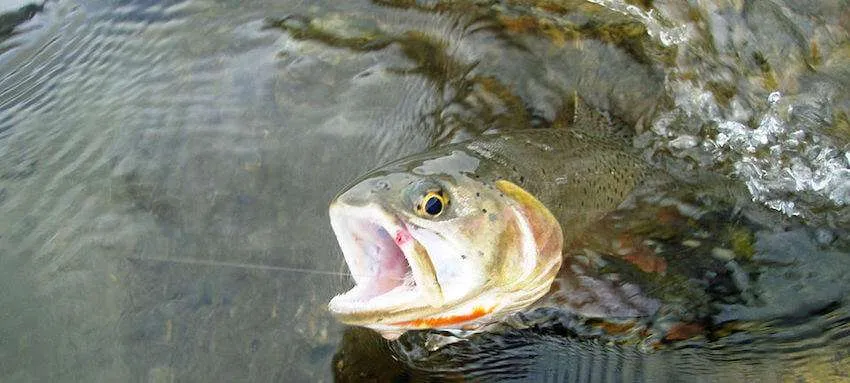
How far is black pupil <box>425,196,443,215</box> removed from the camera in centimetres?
280

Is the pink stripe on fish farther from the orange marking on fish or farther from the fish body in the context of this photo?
the orange marking on fish

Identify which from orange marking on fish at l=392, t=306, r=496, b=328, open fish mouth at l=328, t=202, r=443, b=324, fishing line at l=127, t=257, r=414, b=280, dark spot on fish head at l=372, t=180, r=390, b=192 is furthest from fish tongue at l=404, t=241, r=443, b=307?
fishing line at l=127, t=257, r=414, b=280

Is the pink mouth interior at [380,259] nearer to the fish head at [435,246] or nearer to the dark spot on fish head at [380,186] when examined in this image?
the fish head at [435,246]

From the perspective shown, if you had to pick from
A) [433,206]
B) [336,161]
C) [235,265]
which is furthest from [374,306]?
[336,161]

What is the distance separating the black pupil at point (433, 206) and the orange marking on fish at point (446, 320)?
Result: 0.38 metres

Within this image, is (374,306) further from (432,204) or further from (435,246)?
(432,204)

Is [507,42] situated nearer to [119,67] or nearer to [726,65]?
[726,65]

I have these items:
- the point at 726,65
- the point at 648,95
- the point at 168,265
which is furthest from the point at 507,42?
the point at 168,265

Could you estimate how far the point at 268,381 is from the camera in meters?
3.55

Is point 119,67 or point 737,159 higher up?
point 119,67

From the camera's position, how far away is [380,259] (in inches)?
113

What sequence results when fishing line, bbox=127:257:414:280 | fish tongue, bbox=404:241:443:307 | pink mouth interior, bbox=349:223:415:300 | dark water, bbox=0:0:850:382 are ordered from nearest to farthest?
fish tongue, bbox=404:241:443:307
pink mouth interior, bbox=349:223:415:300
dark water, bbox=0:0:850:382
fishing line, bbox=127:257:414:280

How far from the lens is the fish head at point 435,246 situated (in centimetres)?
275

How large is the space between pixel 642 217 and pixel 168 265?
232 centimetres
